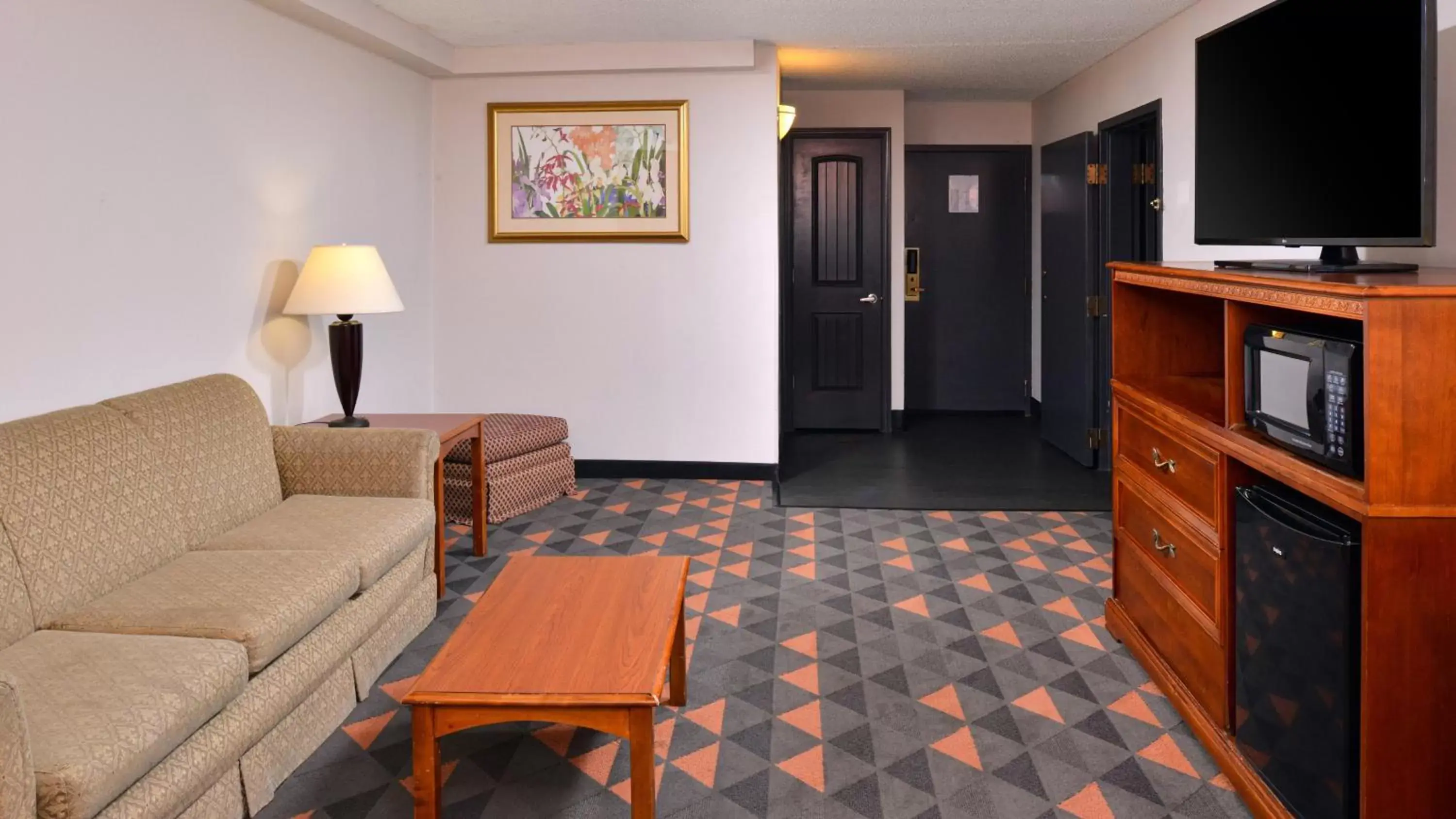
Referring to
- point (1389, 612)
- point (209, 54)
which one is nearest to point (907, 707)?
point (1389, 612)

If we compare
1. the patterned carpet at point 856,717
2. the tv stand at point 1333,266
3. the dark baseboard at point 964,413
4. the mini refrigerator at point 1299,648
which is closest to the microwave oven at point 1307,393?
the mini refrigerator at point 1299,648

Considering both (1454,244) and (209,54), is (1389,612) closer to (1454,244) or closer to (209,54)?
(1454,244)

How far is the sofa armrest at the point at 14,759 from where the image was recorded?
156cm

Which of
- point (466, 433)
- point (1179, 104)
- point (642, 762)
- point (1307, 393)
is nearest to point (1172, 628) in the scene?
point (1307, 393)

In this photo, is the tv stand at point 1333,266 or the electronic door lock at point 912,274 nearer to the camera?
the tv stand at point 1333,266

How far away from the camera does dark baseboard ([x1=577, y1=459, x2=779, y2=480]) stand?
5703 mm

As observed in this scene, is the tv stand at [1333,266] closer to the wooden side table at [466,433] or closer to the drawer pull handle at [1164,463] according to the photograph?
the drawer pull handle at [1164,463]

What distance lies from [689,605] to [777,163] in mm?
2707

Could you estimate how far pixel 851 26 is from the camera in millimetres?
4949

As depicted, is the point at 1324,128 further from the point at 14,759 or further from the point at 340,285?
the point at 340,285

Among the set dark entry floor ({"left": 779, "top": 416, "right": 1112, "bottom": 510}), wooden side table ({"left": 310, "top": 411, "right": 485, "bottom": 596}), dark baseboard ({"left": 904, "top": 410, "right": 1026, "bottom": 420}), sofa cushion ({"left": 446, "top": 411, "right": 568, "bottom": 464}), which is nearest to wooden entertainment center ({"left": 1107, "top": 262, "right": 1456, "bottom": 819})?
dark entry floor ({"left": 779, "top": 416, "right": 1112, "bottom": 510})

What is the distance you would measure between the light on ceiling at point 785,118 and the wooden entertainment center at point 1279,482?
2822 mm

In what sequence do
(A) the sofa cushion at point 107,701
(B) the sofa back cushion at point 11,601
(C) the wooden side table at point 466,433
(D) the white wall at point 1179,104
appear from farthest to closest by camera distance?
(C) the wooden side table at point 466,433, (D) the white wall at point 1179,104, (B) the sofa back cushion at point 11,601, (A) the sofa cushion at point 107,701

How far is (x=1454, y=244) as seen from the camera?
2754 mm
